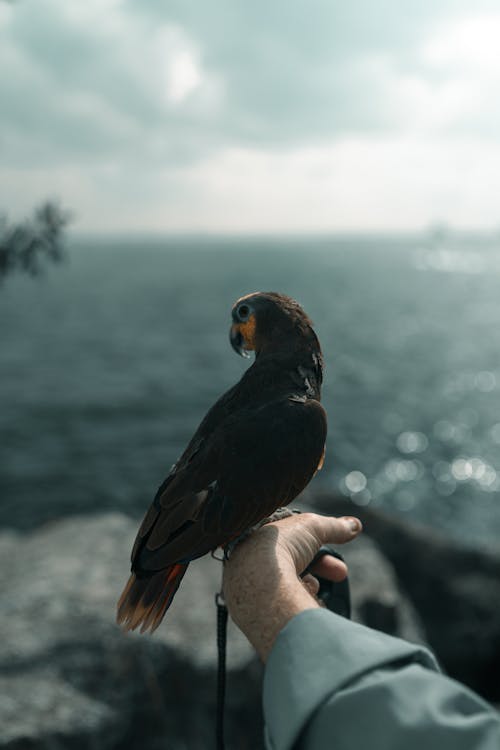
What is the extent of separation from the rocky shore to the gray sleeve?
573 centimetres

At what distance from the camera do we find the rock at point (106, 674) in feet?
20.5

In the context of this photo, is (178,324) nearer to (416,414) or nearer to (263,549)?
(416,414)

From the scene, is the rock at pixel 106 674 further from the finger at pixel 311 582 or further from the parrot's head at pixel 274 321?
the parrot's head at pixel 274 321

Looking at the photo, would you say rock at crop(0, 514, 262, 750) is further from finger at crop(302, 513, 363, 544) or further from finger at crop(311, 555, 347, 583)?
finger at crop(302, 513, 363, 544)

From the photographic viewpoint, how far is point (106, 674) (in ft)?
22.1

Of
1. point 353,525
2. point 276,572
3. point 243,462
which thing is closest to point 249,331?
point 243,462

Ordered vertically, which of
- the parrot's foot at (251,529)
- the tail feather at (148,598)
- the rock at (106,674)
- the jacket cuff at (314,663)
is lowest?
the rock at (106,674)

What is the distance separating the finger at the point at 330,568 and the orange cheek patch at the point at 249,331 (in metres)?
2.13

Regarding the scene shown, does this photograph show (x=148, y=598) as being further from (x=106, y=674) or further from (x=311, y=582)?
(x=106, y=674)

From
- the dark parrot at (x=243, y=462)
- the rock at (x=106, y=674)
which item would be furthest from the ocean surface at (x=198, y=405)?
the rock at (x=106, y=674)

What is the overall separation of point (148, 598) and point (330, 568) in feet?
4.12

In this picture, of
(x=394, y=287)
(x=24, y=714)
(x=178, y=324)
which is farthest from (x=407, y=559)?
(x=394, y=287)

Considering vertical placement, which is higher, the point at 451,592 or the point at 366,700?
the point at 366,700

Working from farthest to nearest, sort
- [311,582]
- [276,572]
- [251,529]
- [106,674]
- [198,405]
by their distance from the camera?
[198,405] → [106,674] → [251,529] → [311,582] → [276,572]
